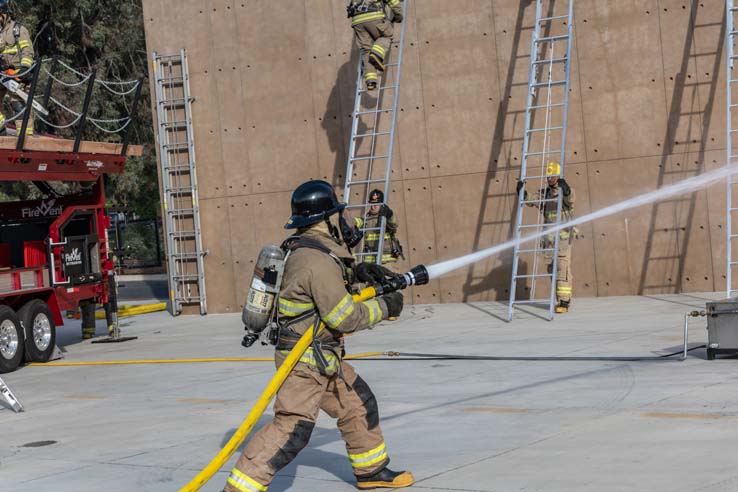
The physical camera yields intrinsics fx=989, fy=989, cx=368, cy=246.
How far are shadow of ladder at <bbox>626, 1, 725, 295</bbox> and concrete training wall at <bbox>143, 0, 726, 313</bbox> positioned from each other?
0.07ft

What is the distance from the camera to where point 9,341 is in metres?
12.4

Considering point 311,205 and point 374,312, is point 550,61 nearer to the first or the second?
point 311,205

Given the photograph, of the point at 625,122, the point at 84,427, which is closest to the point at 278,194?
the point at 625,122

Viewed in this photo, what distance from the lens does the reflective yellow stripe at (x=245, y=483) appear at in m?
5.17

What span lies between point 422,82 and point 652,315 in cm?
585

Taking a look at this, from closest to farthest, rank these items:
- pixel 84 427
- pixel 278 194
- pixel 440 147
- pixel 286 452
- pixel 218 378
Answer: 1. pixel 286 452
2. pixel 84 427
3. pixel 218 378
4. pixel 440 147
5. pixel 278 194

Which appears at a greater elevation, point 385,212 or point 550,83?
point 550,83

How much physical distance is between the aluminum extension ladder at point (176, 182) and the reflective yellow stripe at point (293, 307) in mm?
13401

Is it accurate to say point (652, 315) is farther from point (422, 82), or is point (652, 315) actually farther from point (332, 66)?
point (332, 66)

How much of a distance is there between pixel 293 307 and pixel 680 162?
35.4 feet

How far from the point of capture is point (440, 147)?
16391 mm

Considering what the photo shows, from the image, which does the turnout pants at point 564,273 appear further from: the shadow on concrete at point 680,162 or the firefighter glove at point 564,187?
the shadow on concrete at point 680,162

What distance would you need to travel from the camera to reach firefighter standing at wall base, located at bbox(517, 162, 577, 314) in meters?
14.0

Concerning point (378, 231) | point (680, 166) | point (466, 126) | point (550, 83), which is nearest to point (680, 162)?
point (680, 166)
